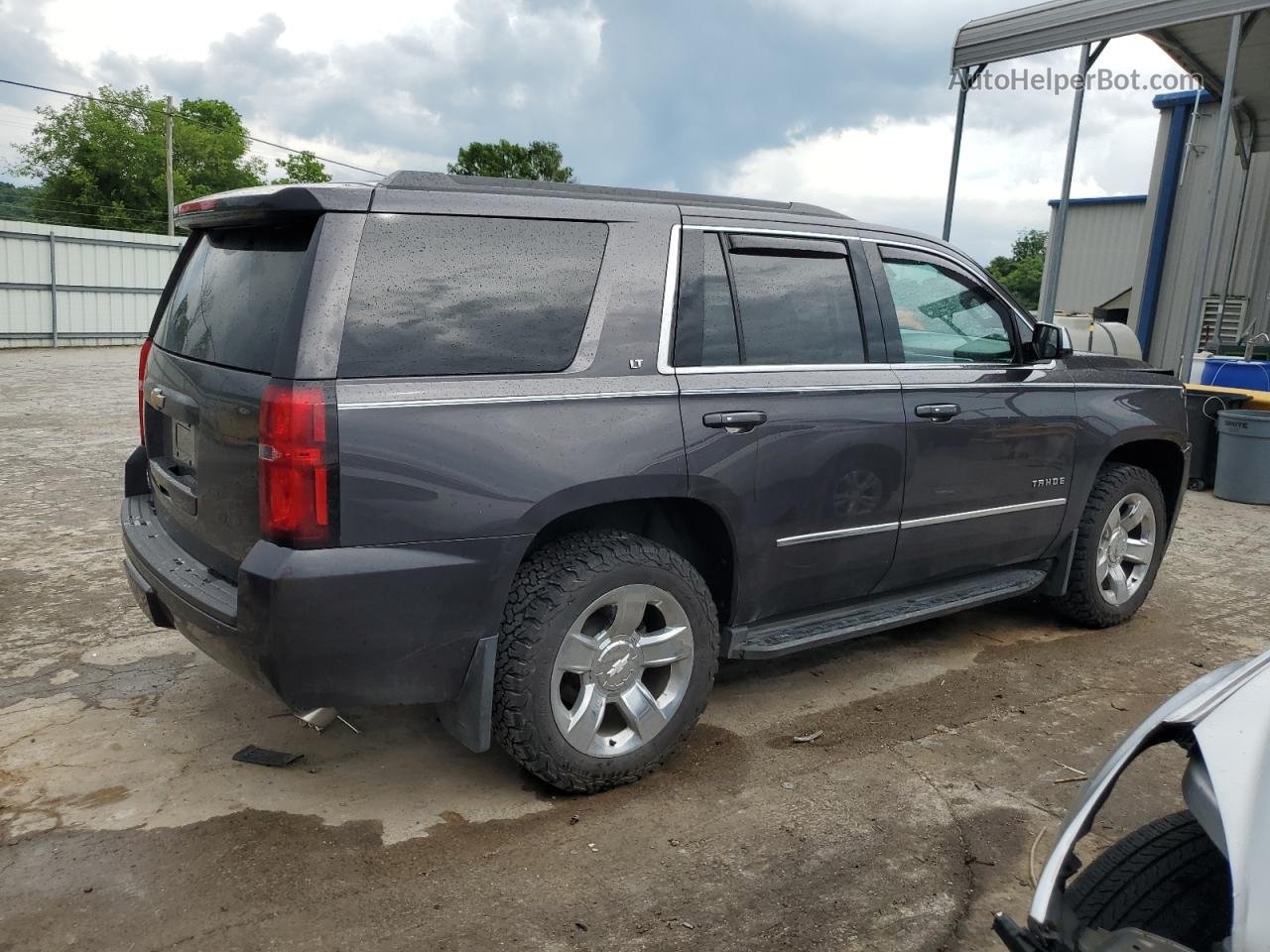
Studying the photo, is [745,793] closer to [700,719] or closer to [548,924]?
[700,719]

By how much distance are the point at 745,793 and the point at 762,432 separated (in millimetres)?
1190

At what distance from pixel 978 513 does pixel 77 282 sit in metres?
22.3

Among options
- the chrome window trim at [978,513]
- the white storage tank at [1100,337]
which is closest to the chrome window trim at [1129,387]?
the chrome window trim at [978,513]

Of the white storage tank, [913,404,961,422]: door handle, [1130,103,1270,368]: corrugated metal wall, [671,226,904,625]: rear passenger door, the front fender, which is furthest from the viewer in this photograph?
[1130,103,1270,368]: corrugated metal wall

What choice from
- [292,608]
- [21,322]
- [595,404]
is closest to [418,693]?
[292,608]

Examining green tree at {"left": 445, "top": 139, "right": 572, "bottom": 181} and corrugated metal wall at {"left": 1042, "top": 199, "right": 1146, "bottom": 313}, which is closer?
corrugated metal wall at {"left": 1042, "top": 199, "right": 1146, "bottom": 313}

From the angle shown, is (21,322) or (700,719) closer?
(700,719)

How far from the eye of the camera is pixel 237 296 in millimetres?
3209

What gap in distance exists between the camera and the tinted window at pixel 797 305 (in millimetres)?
3668

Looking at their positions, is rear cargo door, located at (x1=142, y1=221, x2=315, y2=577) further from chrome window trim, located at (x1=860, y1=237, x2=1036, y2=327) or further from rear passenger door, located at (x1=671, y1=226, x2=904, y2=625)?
chrome window trim, located at (x1=860, y1=237, x2=1036, y2=327)

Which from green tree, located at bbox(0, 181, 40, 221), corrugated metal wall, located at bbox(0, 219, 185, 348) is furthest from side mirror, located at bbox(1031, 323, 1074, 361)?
green tree, located at bbox(0, 181, 40, 221)

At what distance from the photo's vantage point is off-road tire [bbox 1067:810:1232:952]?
1.80m

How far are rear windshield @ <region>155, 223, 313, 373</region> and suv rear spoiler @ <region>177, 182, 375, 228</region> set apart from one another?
8 cm

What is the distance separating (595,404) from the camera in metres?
3.16
